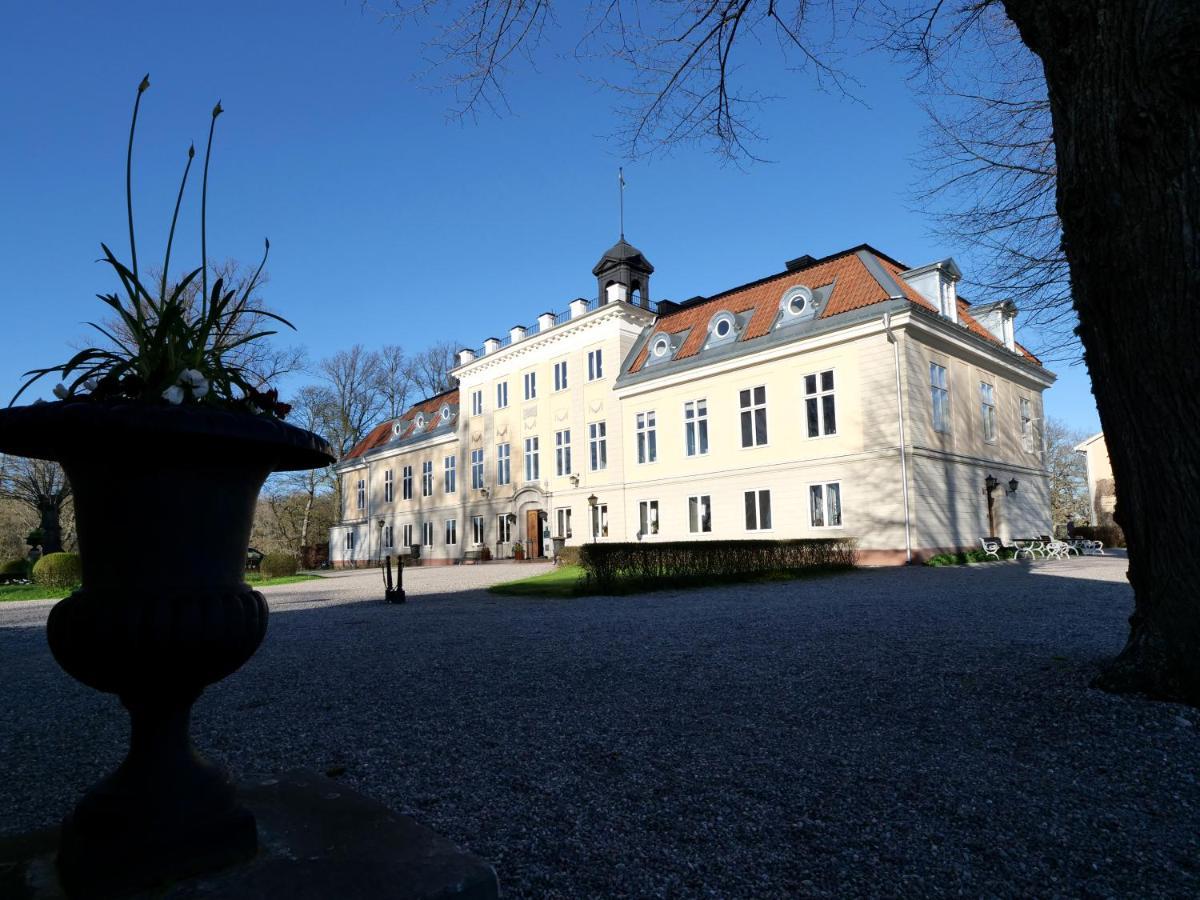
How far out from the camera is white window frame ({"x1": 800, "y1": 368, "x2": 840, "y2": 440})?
19.8 m

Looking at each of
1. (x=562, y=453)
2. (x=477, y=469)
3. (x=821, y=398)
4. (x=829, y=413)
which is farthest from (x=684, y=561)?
(x=477, y=469)

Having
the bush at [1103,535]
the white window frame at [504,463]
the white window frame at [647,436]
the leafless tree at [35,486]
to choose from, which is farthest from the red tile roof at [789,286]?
the leafless tree at [35,486]

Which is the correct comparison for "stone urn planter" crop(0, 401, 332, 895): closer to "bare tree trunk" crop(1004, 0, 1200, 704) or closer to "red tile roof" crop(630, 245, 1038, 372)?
"bare tree trunk" crop(1004, 0, 1200, 704)

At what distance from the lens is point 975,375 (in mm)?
21703

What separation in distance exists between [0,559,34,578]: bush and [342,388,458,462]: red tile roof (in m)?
17.4

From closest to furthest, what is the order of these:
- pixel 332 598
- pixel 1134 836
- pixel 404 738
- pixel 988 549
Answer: pixel 1134 836 → pixel 404 738 → pixel 332 598 → pixel 988 549

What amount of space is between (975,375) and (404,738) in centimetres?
2222

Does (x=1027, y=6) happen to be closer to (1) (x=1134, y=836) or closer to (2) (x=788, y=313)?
(1) (x=1134, y=836)

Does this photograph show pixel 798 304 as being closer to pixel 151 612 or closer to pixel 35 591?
pixel 151 612

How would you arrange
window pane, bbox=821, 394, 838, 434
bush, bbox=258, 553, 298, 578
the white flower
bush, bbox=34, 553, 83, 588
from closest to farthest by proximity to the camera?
the white flower, bush, bbox=34, 553, 83, 588, window pane, bbox=821, 394, 838, 434, bush, bbox=258, 553, 298, 578

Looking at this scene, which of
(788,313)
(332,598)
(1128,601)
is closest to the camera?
(1128,601)

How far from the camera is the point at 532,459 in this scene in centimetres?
3047

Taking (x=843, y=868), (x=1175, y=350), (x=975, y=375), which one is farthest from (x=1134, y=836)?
(x=975, y=375)

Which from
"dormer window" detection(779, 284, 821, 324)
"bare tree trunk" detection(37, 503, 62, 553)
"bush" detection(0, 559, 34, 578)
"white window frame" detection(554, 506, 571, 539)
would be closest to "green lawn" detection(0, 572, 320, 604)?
"bush" detection(0, 559, 34, 578)
